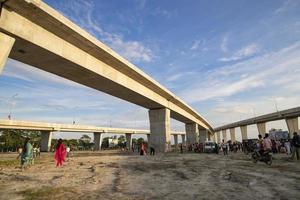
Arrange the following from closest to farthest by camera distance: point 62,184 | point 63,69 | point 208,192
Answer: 1. point 208,192
2. point 62,184
3. point 63,69

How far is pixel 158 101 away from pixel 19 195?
25.3m

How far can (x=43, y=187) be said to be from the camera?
7.45m

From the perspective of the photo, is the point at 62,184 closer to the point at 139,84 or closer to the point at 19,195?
the point at 19,195

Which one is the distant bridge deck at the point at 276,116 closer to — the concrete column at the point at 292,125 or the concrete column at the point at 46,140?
the concrete column at the point at 292,125

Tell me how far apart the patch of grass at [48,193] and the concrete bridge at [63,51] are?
718 centimetres

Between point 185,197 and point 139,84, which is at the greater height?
point 139,84

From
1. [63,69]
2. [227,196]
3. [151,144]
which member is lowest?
[227,196]

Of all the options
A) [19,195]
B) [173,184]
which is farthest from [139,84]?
[19,195]

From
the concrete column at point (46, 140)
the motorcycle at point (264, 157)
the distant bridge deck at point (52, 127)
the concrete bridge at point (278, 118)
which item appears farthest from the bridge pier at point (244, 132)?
the motorcycle at point (264, 157)

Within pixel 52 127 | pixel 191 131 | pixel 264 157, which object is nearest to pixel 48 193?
pixel 264 157

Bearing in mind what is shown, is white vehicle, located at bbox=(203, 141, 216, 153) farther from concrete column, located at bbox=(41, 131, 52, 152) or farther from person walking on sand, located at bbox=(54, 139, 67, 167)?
concrete column, located at bbox=(41, 131, 52, 152)

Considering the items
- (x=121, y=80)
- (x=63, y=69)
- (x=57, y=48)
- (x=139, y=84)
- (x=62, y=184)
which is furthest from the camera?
(x=139, y=84)

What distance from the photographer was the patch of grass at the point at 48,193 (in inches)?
244

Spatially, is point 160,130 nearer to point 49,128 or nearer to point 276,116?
point 276,116
